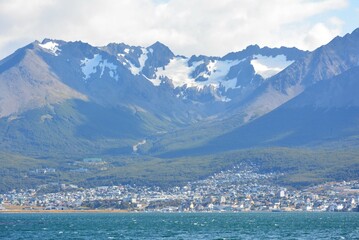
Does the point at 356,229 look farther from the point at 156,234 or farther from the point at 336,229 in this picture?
the point at 156,234

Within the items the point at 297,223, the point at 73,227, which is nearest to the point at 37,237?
the point at 73,227

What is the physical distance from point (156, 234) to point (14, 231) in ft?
68.3

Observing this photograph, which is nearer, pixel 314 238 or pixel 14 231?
pixel 314 238

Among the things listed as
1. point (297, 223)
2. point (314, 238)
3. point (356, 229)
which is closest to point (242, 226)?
point (297, 223)

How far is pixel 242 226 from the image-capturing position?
147 metres

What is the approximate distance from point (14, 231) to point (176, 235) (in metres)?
24.2

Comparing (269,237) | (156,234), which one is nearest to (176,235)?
(156,234)

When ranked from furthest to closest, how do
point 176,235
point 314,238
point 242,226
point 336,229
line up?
point 242,226, point 336,229, point 176,235, point 314,238

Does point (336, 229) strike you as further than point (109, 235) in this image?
Yes

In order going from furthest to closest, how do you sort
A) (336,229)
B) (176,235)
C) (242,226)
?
1. (242,226)
2. (336,229)
3. (176,235)

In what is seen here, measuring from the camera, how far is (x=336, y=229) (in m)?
133

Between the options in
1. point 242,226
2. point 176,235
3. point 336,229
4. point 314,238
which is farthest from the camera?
point 242,226

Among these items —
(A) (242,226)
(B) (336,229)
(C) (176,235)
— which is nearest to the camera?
(C) (176,235)

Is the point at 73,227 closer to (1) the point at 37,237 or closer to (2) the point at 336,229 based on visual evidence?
(1) the point at 37,237
